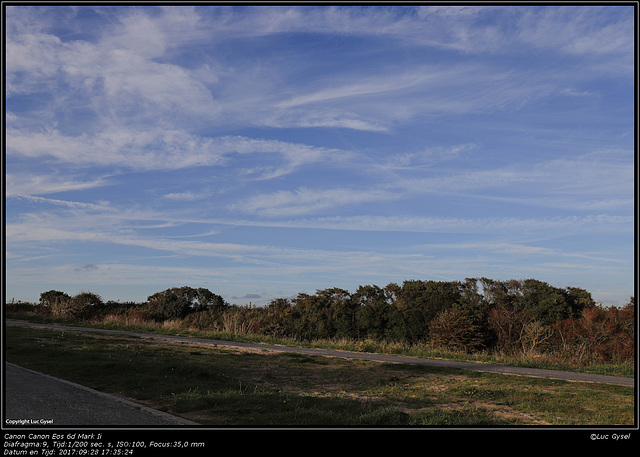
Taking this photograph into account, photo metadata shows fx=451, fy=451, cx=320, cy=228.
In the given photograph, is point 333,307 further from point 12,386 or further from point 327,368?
point 12,386

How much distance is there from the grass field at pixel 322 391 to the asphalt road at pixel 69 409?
64 cm

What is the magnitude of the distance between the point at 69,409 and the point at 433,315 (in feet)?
89.4

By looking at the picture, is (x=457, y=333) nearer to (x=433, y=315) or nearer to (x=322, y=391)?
(x=433, y=315)

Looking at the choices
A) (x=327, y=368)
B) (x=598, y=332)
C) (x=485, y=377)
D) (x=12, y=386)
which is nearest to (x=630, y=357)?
(x=598, y=332)

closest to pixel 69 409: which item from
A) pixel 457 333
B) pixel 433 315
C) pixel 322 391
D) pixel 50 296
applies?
pixel 322 391

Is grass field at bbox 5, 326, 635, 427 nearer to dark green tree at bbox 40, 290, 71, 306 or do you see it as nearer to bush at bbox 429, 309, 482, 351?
bush at bbox 429, 309, 482, 351

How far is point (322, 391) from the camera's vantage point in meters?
12.3

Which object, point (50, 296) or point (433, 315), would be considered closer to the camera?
point (433, 315)

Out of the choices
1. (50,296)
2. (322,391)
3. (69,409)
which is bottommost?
(50,296)

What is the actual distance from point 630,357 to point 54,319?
42.2m

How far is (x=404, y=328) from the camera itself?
33.2 m

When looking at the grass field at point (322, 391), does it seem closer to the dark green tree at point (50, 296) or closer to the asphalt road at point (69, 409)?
the asphalt road at point (69, 409)

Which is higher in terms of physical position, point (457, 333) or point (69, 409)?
point (69, 409)
